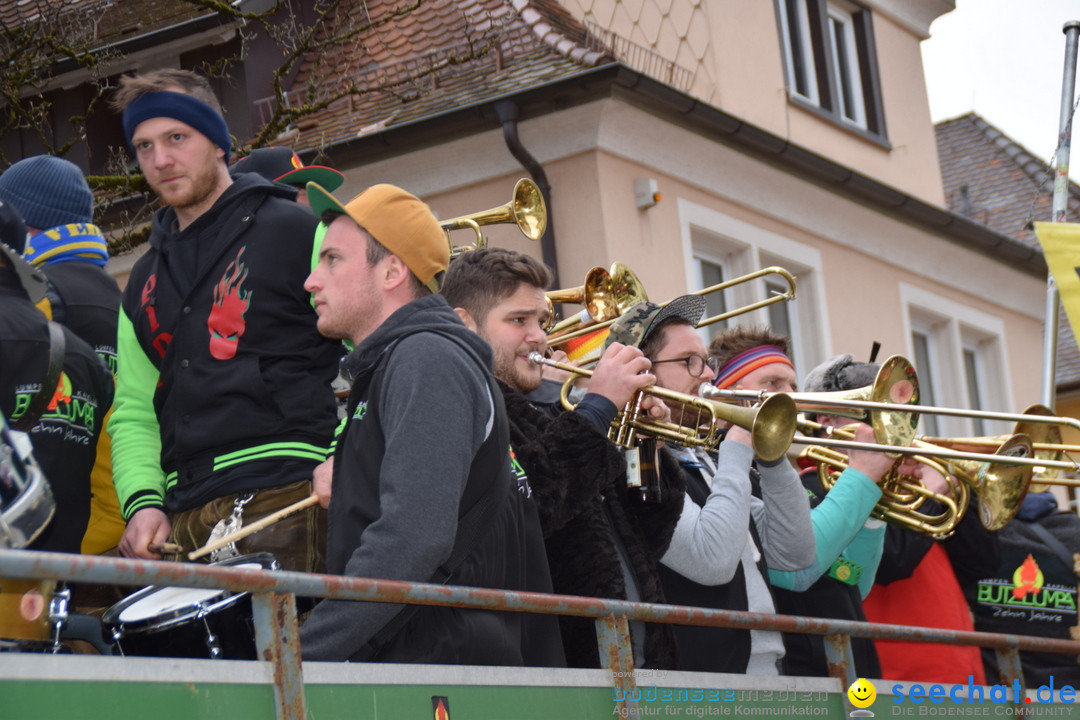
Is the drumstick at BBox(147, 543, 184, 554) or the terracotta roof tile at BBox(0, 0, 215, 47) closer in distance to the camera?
the drumstick at BBox(147, 543, 184, 554)

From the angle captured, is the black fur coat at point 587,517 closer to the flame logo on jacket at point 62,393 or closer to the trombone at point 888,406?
the trombone at point 888,406

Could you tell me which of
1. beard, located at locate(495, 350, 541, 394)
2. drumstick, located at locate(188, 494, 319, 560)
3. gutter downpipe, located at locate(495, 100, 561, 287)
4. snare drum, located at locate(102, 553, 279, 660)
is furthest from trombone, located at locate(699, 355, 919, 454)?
gutter downpipe, located at locate(495, 100, 561, 287)

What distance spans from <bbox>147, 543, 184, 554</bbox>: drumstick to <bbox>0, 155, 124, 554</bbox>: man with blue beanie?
2.39ft

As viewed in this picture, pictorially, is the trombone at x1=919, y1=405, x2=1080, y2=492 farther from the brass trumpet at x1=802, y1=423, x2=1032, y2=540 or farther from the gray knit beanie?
the gray knit beanie

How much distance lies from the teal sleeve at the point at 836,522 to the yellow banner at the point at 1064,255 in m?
1.75

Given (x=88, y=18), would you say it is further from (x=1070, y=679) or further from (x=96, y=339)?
(x=1070, y=679)

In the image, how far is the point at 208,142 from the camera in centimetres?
496

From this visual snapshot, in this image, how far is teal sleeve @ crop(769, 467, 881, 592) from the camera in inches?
213

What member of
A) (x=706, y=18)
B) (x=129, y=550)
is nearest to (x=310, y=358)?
(x=129, y=550)

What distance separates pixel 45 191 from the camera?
5188 mm

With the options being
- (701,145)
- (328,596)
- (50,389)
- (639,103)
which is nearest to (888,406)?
(50,389)

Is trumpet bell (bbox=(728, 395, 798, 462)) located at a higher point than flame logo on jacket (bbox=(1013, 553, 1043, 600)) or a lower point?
higher

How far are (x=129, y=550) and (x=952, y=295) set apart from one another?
44.3 ft

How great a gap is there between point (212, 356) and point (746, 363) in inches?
88.6
